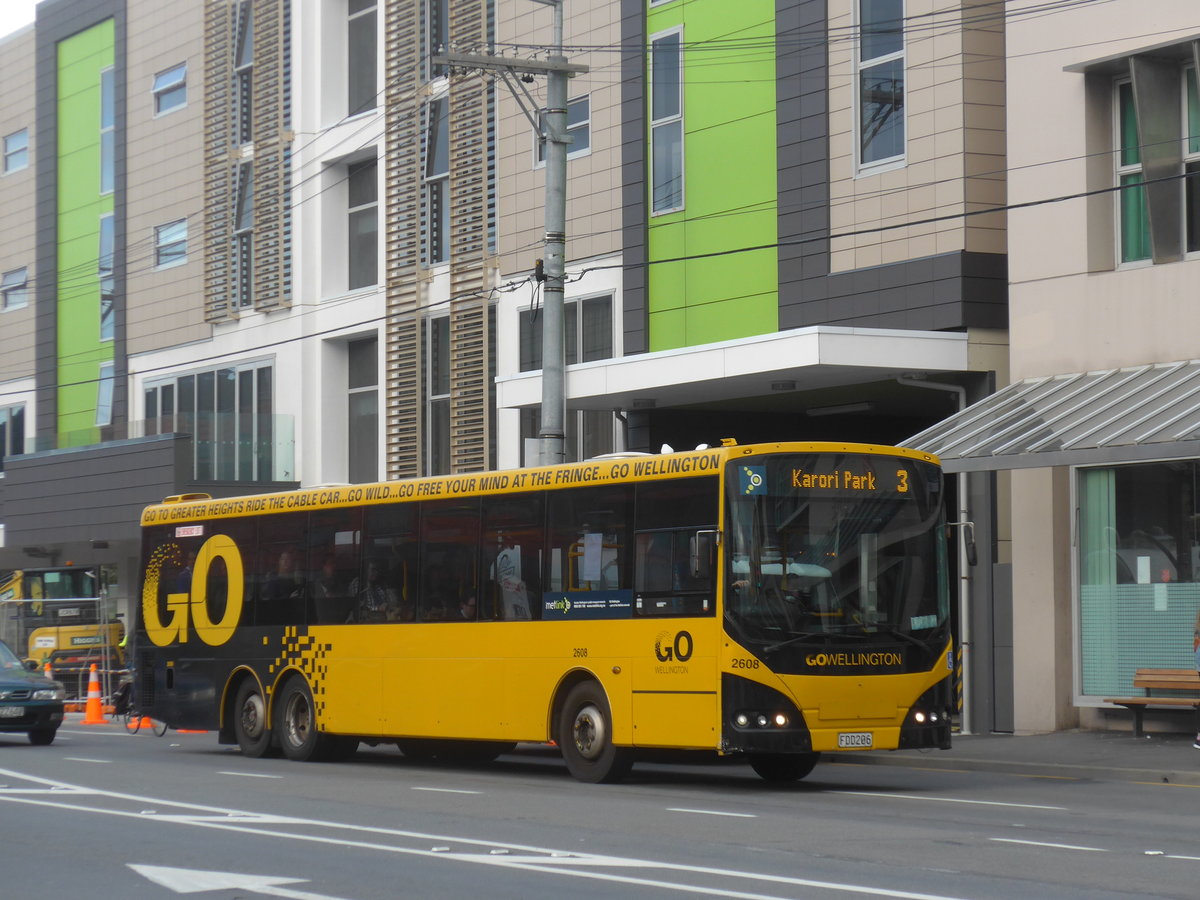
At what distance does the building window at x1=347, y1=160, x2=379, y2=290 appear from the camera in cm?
3659

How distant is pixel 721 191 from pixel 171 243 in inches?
735

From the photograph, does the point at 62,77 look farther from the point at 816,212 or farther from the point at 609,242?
the point at 816,212

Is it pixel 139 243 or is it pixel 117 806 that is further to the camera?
pixel 139 243

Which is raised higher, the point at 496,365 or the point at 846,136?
the point at 846,136

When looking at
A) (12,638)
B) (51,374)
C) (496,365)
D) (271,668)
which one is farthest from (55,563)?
(271,668)

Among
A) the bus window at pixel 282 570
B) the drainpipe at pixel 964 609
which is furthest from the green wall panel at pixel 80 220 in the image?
the drainpipe at pixel 964 609

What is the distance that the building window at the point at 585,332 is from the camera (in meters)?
29.4

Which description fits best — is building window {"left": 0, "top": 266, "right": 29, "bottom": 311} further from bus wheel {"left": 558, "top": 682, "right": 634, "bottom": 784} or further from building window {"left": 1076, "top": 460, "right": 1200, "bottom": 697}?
bus wheel {"left": 558, "top": 682, "right": 634, "bottom": 784}

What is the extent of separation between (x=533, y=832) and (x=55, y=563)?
36016mm

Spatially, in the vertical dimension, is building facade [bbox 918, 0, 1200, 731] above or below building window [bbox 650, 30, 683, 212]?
below

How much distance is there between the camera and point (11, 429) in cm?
4800

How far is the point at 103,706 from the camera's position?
36.7 meters

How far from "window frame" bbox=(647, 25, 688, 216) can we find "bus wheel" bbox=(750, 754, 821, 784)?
1172cm

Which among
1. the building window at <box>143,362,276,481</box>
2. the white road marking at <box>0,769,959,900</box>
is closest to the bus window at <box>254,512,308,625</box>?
the white road marking at <box>0,769,959,900</box>
